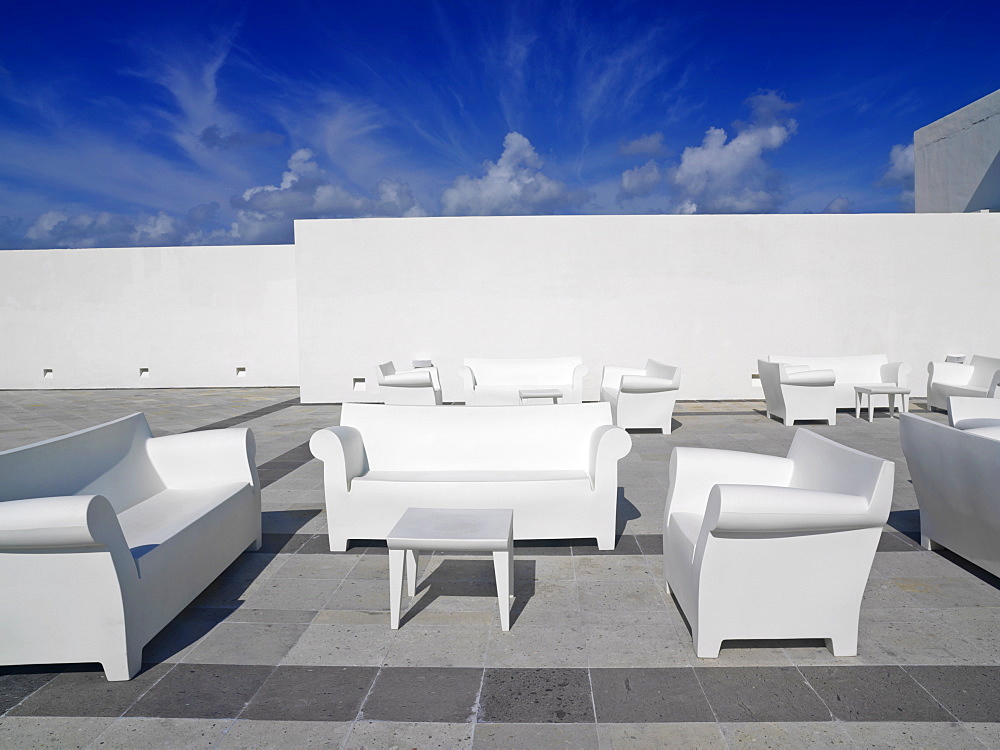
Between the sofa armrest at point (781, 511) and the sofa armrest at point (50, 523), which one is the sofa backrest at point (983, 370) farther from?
the sofa armrest at point (50, 523)

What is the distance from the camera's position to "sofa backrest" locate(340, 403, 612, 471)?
413 centimetres

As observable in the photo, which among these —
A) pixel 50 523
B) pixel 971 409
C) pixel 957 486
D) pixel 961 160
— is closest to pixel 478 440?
pixel 50 523

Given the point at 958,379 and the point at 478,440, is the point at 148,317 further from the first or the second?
the point at 958,379

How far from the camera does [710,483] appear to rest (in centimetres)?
303

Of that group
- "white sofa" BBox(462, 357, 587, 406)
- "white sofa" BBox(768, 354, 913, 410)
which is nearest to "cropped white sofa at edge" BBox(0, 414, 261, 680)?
"white sofa" BBox(462, 357, 587, 406)

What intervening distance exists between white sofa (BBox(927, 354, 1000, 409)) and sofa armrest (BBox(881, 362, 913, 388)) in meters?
0.37

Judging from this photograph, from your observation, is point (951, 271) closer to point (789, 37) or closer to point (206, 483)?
point (789, 37)

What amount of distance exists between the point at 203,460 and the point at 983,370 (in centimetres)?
928

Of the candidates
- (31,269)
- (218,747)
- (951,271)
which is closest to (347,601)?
(218,747)

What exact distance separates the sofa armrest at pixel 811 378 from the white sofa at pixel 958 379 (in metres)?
1.65

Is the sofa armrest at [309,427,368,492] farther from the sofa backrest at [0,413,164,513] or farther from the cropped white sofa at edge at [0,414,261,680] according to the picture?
the sofa backrest at [0,413,164,513]

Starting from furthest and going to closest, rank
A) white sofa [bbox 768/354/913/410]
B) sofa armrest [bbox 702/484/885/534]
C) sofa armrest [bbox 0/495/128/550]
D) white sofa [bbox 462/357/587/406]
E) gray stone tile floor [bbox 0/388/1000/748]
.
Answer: white sofa [bbox 768/354/913/410] → white sofa [bbox 462/357/587/406] → sofa armrest [bbox 702/484/885/534] → sofa armrest [bbox 0/495/128/550] → gray stone tile floor [bbox 0/388/1000/748]

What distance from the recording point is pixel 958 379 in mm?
8617

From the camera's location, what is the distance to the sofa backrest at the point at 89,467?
2.71 metres
